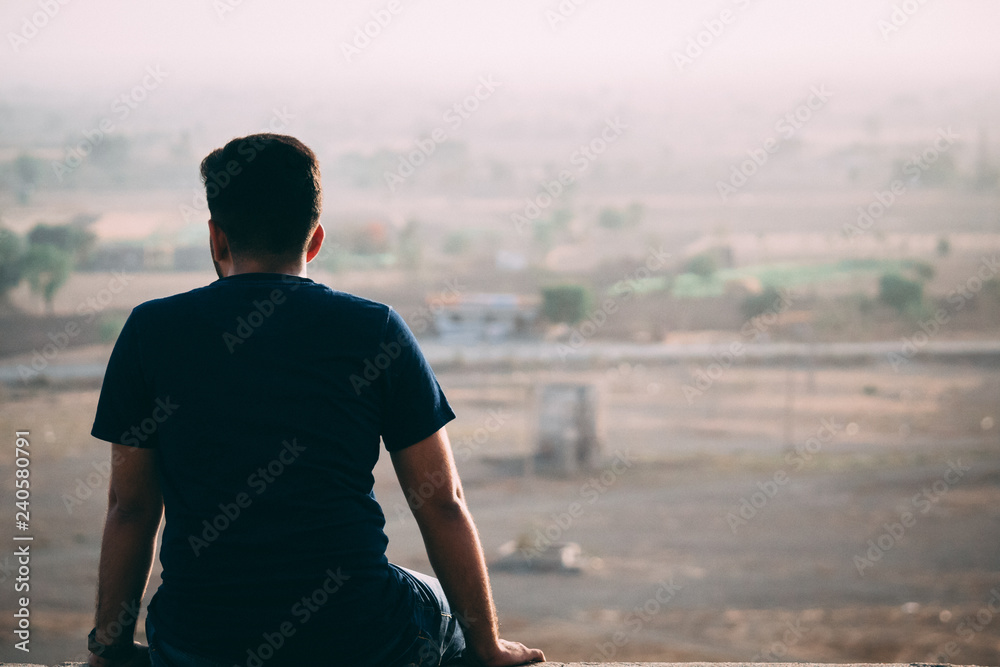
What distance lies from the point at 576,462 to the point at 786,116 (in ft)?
128

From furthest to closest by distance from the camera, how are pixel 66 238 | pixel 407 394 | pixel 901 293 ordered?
pixel 901 293, pixel 66 238, pixel 407 394

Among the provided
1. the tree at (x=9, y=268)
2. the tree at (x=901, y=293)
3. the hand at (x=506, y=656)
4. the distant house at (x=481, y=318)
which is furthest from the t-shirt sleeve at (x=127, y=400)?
the tree at (x=901, y=293)

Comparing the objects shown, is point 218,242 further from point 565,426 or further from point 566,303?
point 566,303

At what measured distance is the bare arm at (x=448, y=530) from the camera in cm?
142

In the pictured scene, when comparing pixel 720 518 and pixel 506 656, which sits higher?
pixel 506 656

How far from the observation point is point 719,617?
1203 centimetres

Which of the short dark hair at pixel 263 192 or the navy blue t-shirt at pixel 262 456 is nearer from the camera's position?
the navy blue t-shirt at pixel 262 456

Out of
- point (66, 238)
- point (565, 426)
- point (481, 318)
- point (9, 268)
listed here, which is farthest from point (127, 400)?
point (66, 238)

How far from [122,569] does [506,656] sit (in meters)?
0.65

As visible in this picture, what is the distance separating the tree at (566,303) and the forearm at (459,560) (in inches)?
1369

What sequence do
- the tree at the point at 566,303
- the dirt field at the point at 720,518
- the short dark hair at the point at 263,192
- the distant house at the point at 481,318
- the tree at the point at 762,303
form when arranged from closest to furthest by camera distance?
1. the short dark hair at the point at 263,192
2. the dirt field at the point at 720,518
3. the distant house at the point at 481,318
4. the tree at the point at 566,303
5. the tree at the point at 762,303

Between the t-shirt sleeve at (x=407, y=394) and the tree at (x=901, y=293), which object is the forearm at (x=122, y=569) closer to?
the t-shirt sleeve at (x=407, y=394)

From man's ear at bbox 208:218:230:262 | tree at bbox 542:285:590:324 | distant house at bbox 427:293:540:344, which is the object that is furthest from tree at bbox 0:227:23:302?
man's ear at bbox 208:218:230:262

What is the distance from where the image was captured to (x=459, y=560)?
1.46 m
